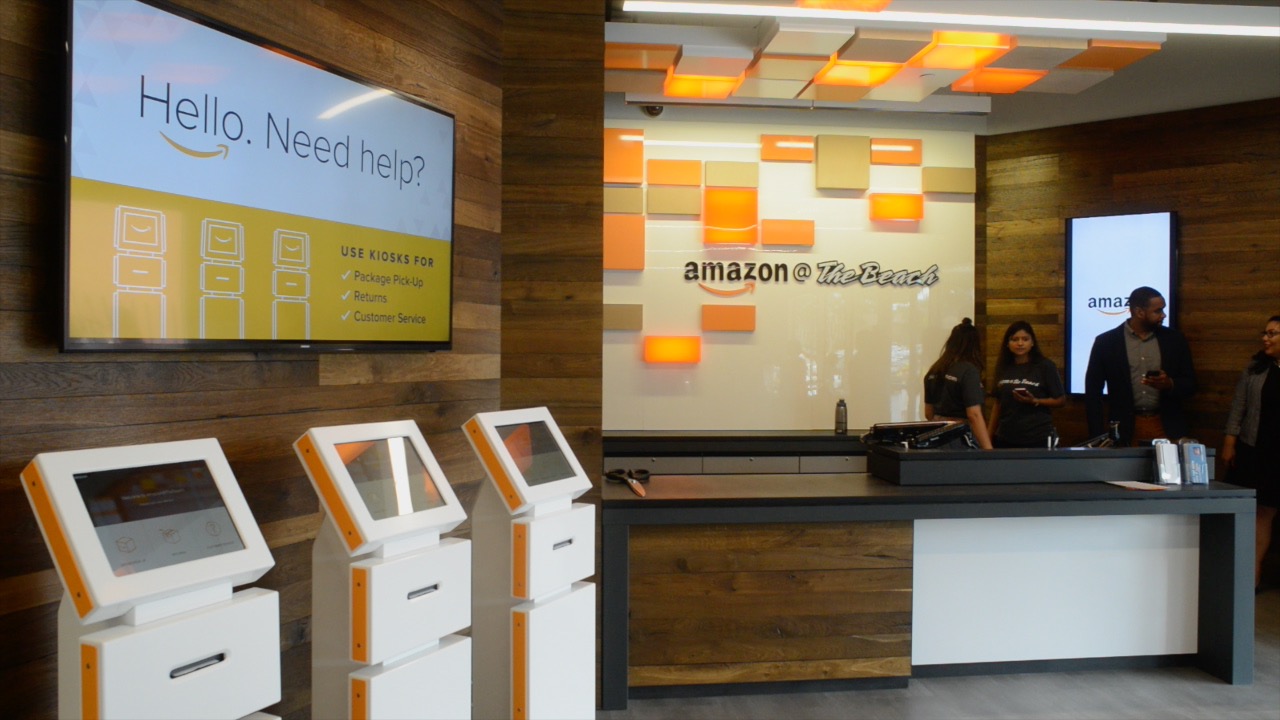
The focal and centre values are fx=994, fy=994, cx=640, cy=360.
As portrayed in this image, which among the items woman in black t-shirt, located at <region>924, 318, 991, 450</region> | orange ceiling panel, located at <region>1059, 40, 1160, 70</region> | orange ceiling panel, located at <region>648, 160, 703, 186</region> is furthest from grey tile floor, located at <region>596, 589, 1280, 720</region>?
orange ceiling panel, located at <region>648, 160, 703, 186</region>

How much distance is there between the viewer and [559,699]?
3.04 metres

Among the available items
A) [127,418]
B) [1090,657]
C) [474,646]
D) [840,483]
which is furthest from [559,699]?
[1090,657]

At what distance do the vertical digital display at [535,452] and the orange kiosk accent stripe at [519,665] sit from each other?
0.40 metres

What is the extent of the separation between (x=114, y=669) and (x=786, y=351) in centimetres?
519

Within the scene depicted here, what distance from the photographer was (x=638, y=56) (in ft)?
16.5

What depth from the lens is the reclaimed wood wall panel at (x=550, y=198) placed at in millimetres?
3893

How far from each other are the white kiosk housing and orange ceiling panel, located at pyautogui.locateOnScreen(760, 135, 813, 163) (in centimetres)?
433

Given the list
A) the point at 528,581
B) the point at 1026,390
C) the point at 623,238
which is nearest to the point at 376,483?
the point at 528,581

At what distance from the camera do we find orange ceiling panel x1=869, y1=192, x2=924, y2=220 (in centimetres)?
652

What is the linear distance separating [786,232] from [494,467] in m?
3.95

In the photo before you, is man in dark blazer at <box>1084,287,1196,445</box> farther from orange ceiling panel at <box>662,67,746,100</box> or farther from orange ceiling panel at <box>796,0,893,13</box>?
orange ceiling panel at <box>796,0,893,13</box>

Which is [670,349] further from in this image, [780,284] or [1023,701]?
[1023,701]

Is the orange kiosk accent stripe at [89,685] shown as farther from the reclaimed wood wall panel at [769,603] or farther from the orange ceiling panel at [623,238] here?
the orange ceiling panel at [623,238]

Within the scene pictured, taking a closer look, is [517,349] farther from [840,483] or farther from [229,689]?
[229,689]
